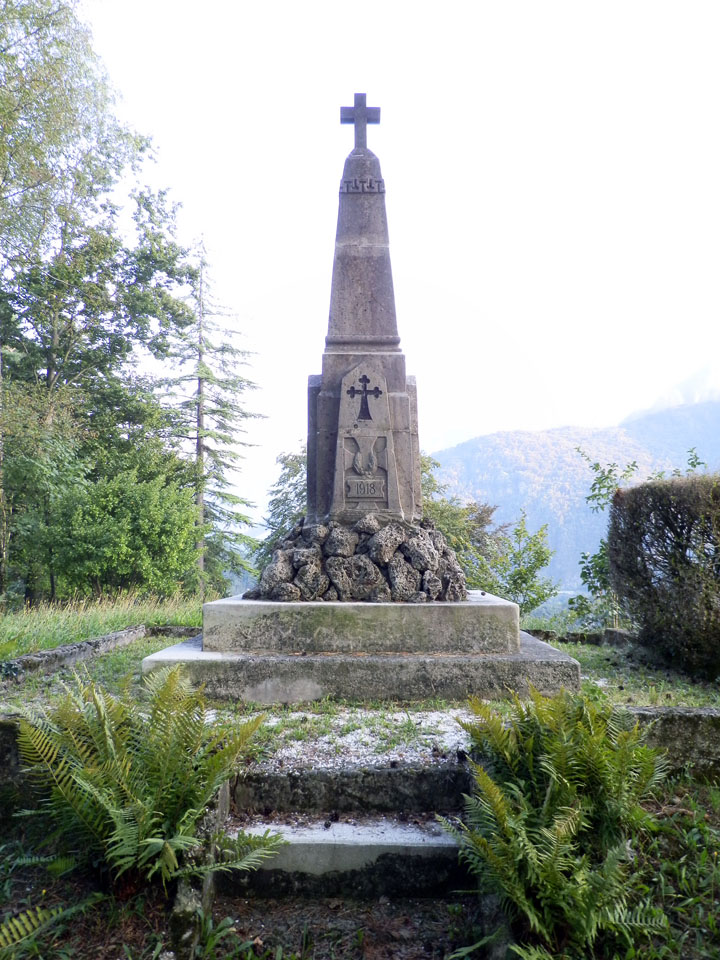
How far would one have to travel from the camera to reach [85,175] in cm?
1698

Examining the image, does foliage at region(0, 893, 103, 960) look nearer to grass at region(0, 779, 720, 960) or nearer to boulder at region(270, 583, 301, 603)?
grass at region(0, 779, 720, 960)

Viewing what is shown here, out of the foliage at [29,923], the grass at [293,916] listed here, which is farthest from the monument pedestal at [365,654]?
the foliage at [29,923]

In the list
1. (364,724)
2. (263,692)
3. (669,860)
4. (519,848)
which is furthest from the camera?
(263,692)

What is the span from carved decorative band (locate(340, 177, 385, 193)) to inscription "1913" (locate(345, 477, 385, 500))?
3046mm

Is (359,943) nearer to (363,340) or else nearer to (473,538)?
(363,340)

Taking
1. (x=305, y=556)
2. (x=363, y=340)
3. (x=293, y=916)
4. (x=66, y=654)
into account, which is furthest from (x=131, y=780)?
(x=363, y=340)

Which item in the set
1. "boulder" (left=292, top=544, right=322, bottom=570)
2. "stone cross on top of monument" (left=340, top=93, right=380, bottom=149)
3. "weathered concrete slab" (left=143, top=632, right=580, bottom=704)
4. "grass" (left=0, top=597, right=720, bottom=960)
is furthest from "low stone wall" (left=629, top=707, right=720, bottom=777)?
"stone cross on top of monument" (left=340, top=93, right=380, bottom=149)

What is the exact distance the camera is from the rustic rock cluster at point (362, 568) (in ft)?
18.3

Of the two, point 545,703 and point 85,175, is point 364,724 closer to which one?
point 545,703

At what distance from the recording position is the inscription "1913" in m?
6.28

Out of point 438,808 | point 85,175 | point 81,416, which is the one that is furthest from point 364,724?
point 81,416

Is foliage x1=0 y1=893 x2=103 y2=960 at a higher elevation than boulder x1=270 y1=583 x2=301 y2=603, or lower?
lower

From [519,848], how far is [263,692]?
Answer: 2.70 meters

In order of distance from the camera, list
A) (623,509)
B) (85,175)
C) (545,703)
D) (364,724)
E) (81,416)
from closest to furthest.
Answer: (545,703) → (364,724) → (623,509) → (85,175) → (81,416)
